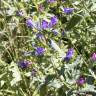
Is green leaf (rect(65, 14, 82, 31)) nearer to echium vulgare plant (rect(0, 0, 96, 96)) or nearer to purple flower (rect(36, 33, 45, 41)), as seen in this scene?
echium vulgare plant (rect(0, 0, 96, 96))

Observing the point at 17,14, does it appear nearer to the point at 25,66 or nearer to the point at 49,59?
the point at 25,66

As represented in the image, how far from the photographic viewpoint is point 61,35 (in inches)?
98.3

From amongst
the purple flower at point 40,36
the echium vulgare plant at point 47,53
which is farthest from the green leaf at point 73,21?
the purple flower at point 40,36

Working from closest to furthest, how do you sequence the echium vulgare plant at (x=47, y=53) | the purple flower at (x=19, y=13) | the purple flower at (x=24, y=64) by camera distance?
the echium vulgare plant at (x=47, y=53), the purple flower at (x=24, y=64), the purple flower at (x=19, y=13)

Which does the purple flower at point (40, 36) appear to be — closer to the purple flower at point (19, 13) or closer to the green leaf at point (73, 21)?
the green leaf at point (73, 21)

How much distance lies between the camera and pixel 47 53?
2143 mm

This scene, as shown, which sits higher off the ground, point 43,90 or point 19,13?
point 19,13

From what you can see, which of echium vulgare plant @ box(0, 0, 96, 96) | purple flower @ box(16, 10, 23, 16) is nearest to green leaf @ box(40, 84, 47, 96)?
echium vulgare plant @ box(0, 0, 96, 96)

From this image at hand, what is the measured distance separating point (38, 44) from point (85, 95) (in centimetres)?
42

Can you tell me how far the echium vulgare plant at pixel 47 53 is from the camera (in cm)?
199

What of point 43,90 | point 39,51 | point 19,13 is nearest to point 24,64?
point 43,90

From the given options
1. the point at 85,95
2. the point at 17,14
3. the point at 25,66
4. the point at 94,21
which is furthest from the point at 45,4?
the point at 85,95

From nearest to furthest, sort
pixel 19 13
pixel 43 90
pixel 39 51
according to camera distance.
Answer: pixel 39 51 < pixel 43 90 < pixel 19 13

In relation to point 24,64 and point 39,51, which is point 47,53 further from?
point 24,64
